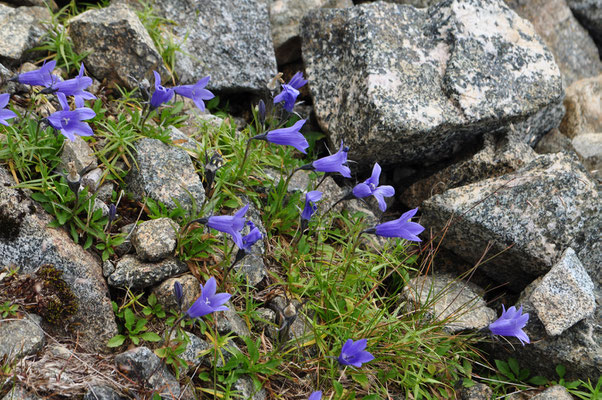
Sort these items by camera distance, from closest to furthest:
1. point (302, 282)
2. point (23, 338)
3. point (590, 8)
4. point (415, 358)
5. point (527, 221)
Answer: point (23, 338) → point (415, 358) → point (302, 282) → point (527, 221) → point (590, 8)

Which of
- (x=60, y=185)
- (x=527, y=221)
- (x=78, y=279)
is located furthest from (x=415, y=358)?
(x=60, y=185)

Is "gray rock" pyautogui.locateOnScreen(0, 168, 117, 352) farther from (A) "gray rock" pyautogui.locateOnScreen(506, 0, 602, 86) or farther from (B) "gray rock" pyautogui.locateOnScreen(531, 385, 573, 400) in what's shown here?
(A) "gray rock" pyautogui.locateOnScreen(506, 0, 602, 86)

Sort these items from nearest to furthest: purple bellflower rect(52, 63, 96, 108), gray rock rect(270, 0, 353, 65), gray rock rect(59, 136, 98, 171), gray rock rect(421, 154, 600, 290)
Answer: purple bellflower rect(52, 63, 96, 108) < gray rock rect(59, 136, 98, 171) < gray rock rect(421, 154, 600, 290) < gray rock rect(270, 0, 353, 65)

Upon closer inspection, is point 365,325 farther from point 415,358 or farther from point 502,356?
point 502,356

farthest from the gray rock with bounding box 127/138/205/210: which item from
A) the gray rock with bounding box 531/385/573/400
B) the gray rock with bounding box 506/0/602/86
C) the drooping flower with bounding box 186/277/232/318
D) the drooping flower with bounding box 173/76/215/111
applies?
the gray rock with bounding box 506/0/602/86

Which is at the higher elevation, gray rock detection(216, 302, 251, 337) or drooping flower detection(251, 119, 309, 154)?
drooping flower detection(251, 119, 309, 154)

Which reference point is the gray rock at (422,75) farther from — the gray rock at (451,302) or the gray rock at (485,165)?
the gray rock at (451,302)
